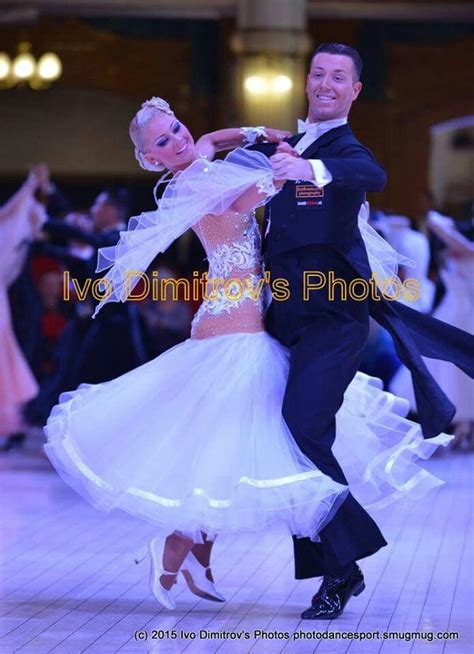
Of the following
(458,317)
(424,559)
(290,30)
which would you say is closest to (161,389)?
(424,559)

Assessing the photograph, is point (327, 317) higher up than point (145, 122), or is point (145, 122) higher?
point (145, 122)

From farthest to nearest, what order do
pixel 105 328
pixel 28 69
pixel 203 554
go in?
1. pixel 28 69
2. pixel 105 328
3. pixel 203 554

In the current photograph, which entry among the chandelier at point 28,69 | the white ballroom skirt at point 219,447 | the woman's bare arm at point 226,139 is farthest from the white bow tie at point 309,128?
the chandelier at point 28,69

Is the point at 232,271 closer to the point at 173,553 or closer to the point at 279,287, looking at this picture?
the point at 279,287

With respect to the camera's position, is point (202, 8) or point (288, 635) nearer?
point (288, 635)

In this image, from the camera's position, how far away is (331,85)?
15.0 feet

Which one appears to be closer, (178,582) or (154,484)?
(154,484)

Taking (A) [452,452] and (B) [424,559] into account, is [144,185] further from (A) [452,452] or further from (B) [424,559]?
(B) [424,559]

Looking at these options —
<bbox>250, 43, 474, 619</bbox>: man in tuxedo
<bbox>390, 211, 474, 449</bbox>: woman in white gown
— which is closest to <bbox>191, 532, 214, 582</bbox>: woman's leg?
<bbox>250, 43, 474, 619</bbox>: man in tuxedo

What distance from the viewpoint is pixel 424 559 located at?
18.9ft

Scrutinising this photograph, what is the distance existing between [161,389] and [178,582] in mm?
913

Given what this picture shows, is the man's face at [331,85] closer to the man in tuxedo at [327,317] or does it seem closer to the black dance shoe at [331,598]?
the man in tuxedo at [327,317]

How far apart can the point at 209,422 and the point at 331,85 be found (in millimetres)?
1126

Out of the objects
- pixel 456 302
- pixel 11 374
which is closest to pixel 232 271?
pixel 456 302
